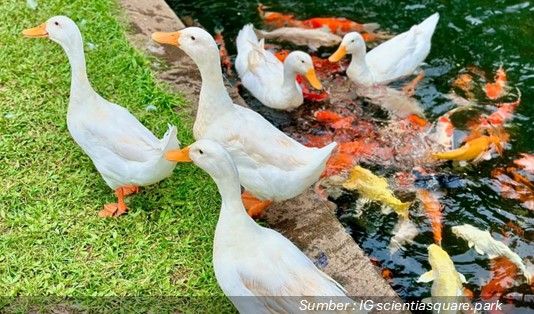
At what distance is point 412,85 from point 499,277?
2.43 meters

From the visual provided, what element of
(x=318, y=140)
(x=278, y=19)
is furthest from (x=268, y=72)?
(x=278, y=19)

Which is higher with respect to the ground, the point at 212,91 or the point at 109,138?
the point at 212,91

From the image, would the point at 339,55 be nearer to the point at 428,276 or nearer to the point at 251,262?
the point at 428,276

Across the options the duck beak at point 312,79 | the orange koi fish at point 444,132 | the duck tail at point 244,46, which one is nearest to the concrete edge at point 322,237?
the duck beak at point 312,79

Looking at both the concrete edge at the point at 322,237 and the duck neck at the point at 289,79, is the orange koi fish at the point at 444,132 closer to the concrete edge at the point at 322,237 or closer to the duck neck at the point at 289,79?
the duck neck at the point at 289,79

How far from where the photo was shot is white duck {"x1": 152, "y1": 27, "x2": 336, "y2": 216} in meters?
4.07

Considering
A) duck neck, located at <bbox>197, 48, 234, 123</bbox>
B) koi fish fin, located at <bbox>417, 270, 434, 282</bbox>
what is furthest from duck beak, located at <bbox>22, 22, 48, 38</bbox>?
koi fish fin, located at <bbox>417, 270, 434, 282</bbox>

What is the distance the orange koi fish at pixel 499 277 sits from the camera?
13.8 ft

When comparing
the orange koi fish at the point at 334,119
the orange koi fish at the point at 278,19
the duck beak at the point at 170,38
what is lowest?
the orange koi fish at the point at 334,119

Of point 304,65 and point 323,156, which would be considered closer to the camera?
point 323,156

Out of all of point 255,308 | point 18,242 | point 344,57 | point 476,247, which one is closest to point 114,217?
point 18,242

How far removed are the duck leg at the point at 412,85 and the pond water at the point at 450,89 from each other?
0.20 ft

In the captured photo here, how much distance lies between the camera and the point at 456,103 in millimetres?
5883

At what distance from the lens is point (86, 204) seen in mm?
4340
